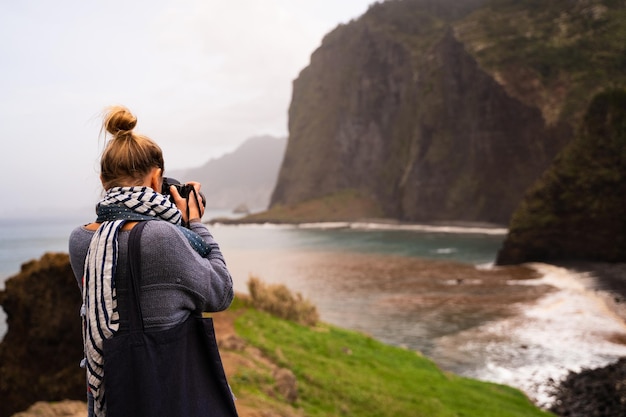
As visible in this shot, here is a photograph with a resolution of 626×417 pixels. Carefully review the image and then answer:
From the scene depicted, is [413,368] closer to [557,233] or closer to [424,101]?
[557,233]

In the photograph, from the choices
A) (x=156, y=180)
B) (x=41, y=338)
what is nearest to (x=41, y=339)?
(x=41, y=338)

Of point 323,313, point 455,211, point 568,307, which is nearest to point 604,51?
point 455,211

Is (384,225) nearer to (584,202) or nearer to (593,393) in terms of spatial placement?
(584,202)

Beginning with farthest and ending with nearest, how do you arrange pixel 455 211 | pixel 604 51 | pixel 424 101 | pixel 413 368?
pixel 424 101, pixel 455 211, pixel 604 51, pixel 413 368

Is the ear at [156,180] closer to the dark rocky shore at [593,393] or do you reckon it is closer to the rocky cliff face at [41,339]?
the rocky cliff face at [41,339]

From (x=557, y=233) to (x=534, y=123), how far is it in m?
36.2

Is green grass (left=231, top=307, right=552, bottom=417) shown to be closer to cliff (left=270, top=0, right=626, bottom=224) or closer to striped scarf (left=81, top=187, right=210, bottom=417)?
striped scarf (left=81, top=187, right=210, bottom=417)

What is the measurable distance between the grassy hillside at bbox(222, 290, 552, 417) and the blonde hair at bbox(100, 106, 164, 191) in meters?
4.40

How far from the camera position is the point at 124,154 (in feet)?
7.86

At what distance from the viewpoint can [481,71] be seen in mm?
78062

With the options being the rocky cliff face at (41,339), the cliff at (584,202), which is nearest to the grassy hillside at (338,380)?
the rocky cliff face at (41,339)

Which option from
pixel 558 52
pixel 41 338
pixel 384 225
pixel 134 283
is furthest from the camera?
pixel 384 225

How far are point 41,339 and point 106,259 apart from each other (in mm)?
7447

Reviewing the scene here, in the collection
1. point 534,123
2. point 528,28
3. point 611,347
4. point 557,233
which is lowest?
point 611,347
